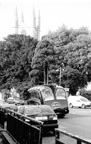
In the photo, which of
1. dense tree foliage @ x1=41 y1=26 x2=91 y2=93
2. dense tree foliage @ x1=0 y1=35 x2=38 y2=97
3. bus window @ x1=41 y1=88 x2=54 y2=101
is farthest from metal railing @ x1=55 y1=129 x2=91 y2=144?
dense tree foliage @ x1=0 y1=35 x2=38 y2=97

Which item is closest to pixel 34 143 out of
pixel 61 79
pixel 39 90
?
pixel 39 90

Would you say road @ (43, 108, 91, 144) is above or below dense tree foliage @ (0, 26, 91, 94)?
below

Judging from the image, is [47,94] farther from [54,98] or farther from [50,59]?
[50,59]

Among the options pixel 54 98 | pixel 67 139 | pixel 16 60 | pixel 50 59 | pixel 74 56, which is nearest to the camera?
pixel 67 139

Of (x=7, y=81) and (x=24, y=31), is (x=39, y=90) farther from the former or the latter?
(x=24, y=31)

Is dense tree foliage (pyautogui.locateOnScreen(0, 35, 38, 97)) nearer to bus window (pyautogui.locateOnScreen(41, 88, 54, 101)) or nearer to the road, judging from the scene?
bus window (pyautogui.locateOnScreen(41, 88, 54, 101))

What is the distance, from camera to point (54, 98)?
2911cm

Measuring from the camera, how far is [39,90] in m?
30.5

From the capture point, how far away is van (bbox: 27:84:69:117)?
28.3 m

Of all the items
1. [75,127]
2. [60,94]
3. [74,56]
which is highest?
[74,56]

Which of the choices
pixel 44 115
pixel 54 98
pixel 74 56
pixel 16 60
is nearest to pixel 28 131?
pixel 44 115

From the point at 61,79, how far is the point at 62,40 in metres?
7.52

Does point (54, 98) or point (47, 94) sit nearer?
point (54, 98)

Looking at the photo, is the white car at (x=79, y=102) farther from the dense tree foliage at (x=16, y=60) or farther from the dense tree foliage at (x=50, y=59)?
the dense tree foliage at (x=16, y=60)
